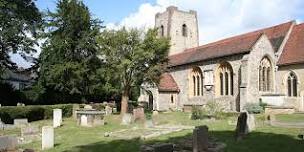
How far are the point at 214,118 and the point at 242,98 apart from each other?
9389mm

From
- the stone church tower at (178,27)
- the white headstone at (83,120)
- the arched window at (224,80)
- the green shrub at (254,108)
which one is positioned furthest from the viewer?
the stone church tower at (178,27)

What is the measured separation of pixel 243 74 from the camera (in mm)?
37625

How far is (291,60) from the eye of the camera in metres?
38.0

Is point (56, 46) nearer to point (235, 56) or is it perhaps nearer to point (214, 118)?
point (235, 56)

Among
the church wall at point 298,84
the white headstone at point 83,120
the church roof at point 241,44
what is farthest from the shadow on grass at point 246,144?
the church roof at point 241,44

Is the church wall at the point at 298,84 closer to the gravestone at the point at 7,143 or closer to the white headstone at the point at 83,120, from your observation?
the white headstone at the point at 83,120

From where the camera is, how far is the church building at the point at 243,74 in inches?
1481

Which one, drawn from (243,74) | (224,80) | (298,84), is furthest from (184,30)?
(298,84)

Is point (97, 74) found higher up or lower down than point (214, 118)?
higher up

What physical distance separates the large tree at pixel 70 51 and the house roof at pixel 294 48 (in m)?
18.9

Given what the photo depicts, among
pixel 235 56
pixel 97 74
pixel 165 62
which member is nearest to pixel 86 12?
pixel 97 74

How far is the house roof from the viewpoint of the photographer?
124ft

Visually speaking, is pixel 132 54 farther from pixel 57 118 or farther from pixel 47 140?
pixel 47 140

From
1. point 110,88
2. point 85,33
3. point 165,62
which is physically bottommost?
point 110,88
